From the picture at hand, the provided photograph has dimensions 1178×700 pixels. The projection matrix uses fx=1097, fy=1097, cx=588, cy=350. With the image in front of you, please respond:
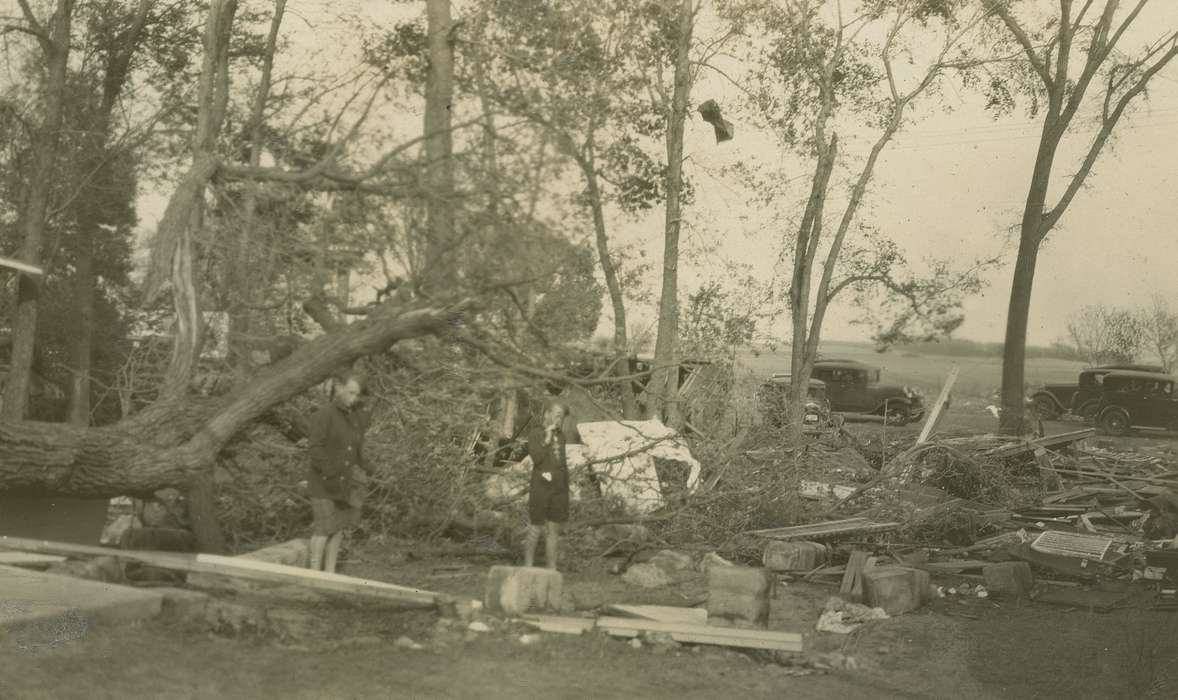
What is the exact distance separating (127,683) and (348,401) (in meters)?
2.55

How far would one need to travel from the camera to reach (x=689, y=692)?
19.5 ft

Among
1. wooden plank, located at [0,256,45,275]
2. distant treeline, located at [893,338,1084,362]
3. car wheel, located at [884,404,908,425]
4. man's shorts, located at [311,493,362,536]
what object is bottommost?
man's shorts, located at [311,493,362,536]

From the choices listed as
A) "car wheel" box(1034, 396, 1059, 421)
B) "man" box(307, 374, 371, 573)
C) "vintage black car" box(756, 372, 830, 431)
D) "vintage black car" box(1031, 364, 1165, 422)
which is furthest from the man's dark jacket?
"car wheel" box(1034, 396, 1059, 421)

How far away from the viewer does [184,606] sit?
20.5 feet

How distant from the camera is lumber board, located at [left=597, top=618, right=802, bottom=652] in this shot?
6.65 meters

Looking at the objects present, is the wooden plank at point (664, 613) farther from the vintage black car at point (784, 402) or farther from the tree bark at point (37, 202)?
the tree bark at point (37, 202)

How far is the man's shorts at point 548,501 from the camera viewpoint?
827 cm

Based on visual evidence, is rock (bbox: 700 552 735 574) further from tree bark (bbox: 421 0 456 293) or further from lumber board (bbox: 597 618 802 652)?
tree bark (bbox: 421 0 456 293)

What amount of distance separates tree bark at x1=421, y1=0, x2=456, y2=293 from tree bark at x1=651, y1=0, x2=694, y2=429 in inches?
64.8

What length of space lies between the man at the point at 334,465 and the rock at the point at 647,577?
7.25ft

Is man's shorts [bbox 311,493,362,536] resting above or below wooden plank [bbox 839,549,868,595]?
above

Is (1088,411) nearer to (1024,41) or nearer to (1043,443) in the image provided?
(1043,443)

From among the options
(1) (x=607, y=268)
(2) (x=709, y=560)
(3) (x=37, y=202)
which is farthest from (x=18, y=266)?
(2) (x=709, y=560)

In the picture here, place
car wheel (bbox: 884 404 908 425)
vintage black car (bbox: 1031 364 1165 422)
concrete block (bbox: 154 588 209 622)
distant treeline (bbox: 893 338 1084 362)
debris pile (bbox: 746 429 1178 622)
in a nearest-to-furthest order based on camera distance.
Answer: concrete block (bbox: 154 588 209 622)
debris pile (bbox: 746 429 1178 622)
distant treeline (bbox: 893 338 1084 362)
vintage black car (bbox: 1031 364 1165 422)
car wheel (bbox: 884 404 908 425)
